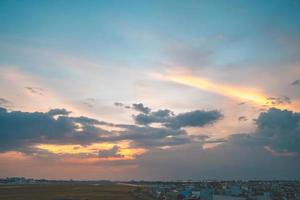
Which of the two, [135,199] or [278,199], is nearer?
[278,199]

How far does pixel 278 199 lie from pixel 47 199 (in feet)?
186

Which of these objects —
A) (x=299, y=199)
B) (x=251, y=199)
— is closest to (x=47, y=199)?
(x=251, y=199)

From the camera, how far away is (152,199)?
9838 centimetres

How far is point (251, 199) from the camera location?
86062 millimetres

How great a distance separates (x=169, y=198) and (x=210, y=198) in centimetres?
1612

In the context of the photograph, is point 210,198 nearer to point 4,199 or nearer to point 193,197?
point 193,197

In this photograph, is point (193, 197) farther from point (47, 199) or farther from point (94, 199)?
point (47, 199)

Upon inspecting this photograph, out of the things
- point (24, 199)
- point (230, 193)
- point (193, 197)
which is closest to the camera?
point (193, 197)

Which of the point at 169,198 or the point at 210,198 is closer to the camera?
the point at 210,198

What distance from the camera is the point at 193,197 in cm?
8262

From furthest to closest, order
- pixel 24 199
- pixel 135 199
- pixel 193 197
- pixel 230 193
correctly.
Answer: pixel 230 193 < pixel 135 199 < pixel 24 199 < pixel 193 197

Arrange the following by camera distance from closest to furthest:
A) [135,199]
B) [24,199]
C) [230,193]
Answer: [24,199] → [135,199] → [230,193]

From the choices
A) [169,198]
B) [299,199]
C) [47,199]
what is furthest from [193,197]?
[47,199]

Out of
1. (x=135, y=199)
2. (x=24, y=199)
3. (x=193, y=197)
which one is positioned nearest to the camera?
(x=193, y=197)
